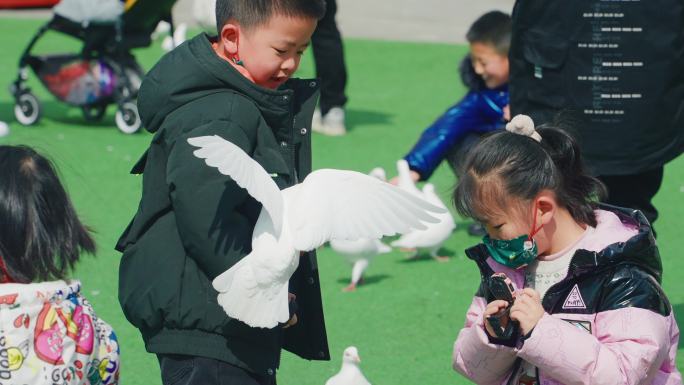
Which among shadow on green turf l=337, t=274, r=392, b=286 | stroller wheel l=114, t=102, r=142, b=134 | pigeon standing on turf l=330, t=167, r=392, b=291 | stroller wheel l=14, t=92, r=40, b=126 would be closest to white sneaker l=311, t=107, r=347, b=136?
stroller wheel l=114, t=102, r=142, b=134

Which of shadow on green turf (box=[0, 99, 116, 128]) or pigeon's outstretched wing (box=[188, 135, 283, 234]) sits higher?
pigeon's outstretched wing (box=[188, 135, 283, 234])

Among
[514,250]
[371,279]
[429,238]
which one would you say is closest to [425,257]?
[429,238]

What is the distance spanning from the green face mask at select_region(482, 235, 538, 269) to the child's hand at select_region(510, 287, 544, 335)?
100 mm

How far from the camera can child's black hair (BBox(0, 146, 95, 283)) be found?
2529mm

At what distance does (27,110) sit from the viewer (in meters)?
8.35

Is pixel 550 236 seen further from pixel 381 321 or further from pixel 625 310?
pixel 381 321

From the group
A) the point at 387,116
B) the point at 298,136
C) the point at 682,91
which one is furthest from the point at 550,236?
the point at 387,116

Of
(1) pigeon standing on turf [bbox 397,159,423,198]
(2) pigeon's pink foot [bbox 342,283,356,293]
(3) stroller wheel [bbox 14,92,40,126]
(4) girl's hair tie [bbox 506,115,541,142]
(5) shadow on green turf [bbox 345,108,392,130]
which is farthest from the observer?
(5) shadow on green turf [bbox 345,108,392,130]

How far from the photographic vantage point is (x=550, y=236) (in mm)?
2809

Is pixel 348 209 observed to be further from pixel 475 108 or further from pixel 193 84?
pixel 475 108

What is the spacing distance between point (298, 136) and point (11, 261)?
30.6 inches

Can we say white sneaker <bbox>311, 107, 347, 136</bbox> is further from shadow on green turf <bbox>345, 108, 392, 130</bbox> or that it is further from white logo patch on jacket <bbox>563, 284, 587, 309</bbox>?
white logo patch on jacket <bbox>563, 284, 587, 309</bbox>

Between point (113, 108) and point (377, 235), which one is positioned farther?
point (113, 108)

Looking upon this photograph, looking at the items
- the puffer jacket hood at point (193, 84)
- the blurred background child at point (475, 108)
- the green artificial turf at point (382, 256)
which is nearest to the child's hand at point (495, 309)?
the puffer jacket hood at point (193, 84)
